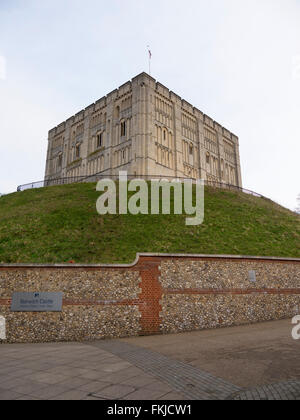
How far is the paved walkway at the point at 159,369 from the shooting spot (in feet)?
18.5

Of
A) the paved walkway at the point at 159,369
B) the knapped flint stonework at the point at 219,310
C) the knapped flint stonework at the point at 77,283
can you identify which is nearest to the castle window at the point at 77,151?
the knapped flint stonework at the point at 77,283

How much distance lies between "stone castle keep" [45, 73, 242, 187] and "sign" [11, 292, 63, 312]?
33.5m

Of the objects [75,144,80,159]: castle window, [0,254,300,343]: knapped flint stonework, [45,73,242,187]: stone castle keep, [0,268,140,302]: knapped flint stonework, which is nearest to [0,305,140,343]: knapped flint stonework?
[0,254,300,343]: knapped flint stonework

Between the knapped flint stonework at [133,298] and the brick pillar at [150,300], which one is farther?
the brick pillar at [150,300]

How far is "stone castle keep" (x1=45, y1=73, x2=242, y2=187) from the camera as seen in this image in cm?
4762

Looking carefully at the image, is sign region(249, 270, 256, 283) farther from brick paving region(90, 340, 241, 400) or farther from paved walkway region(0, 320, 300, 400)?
brick paving region(90, 340, 241, 400)

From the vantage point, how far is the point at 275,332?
1184 cm

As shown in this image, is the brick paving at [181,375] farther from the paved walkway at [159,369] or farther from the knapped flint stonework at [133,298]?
the knapped flint stonework at [133,298]

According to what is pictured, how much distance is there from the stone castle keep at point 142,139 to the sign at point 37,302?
3353cm

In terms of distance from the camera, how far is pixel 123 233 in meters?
21.3

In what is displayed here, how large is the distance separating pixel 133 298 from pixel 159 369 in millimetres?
6198

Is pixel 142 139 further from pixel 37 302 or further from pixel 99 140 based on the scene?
pixel 37 302

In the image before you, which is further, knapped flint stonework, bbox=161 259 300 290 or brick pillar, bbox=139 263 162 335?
knapped flint stonework, bbox=161 259 300 290
